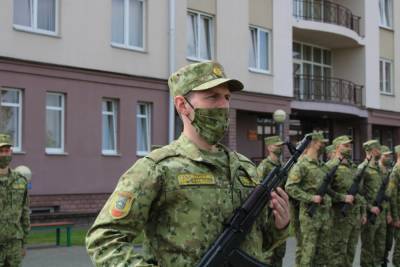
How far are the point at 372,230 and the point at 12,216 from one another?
5.81 m

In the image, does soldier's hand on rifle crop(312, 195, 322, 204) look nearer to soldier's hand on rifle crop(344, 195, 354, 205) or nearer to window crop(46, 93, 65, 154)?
soldier's hand on rifle crop(344, 195, 354, 205)

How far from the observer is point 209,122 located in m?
3.10

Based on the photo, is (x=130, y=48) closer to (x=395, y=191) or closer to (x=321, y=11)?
(x=395, y=191)

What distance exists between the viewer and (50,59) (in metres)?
16.9

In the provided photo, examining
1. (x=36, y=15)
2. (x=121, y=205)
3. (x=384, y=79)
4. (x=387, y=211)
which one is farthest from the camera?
(x=384, y=79)

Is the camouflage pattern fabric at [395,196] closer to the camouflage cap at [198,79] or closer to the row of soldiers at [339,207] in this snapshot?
the row of soldiers at [339,207]

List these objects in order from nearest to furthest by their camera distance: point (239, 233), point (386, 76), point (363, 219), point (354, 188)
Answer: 1. point (239, 233)
2. point (354, 188)
3. point (363, 219)
4. point (386, 76)

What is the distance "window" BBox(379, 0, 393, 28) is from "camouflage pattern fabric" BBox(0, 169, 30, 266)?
25.3m

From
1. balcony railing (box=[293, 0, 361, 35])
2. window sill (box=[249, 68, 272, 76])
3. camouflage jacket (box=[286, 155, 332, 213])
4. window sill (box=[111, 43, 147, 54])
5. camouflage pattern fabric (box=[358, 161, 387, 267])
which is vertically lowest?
camouflage pattern fabric (box=[358, 161, 387, 267])

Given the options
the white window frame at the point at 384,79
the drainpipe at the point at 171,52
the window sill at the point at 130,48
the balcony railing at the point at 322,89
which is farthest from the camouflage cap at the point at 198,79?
the white window frame at the point at 384,79

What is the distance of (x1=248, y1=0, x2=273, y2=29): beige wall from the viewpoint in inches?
902

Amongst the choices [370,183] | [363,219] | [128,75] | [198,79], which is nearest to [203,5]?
[128,75]

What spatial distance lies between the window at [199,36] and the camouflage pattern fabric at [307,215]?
11.8 metres

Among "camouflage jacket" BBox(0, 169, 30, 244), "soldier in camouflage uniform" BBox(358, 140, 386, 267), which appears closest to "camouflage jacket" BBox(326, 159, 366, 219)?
"soldier in camouflage uniform" BBox(358, 140, 386, 267)
